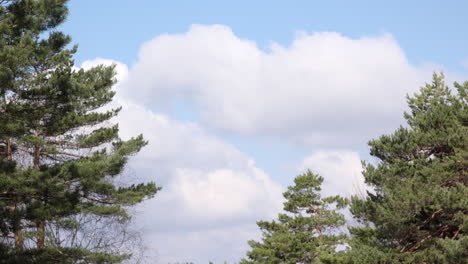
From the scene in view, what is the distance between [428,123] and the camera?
906 inches

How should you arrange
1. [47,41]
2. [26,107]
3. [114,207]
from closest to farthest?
[26,107] → [47,41] → [114,207]

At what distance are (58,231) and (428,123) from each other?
15002 millimetres

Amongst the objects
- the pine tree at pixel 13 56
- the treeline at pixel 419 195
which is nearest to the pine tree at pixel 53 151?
the pine tree at pixel 13 56

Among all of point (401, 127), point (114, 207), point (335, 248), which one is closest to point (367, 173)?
point (401, 127)

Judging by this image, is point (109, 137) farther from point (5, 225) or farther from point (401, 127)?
point (401, 127)

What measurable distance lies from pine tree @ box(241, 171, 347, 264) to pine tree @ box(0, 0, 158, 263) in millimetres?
12486

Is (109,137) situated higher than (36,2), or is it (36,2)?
(36,2)

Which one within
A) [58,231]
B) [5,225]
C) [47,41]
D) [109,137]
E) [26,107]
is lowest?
[5,225]

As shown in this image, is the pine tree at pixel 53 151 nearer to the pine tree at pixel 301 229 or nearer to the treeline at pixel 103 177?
the treeline at pixel 103 177

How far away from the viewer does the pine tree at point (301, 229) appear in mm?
31859

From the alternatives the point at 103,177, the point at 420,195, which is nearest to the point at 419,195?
the point at 420,195

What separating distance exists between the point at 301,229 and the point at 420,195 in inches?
560

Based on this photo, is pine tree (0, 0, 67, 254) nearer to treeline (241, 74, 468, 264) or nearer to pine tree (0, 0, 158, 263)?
pine tree (0, 0, 158, 263)

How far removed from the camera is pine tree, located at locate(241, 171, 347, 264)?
Result: 1254 inches
